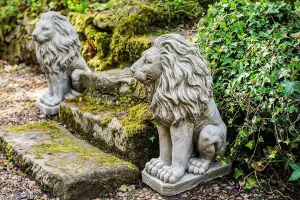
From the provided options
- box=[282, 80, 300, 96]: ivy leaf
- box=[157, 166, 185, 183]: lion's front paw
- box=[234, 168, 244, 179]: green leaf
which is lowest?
box=[234, 168, 244, 179]: green leaf

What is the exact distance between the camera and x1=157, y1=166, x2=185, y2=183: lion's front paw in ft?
12.4

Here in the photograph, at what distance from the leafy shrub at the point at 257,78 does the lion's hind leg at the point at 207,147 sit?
4.5 inches

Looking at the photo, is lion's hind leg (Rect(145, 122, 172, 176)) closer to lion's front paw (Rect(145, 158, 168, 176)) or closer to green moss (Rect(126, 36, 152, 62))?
lion's front paw (Rect(145, 158, 168, 176))

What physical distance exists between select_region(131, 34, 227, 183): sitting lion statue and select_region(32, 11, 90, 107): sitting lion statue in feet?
6.91

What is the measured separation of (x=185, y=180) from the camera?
3848 mm

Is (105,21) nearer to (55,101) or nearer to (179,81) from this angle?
(55,101)

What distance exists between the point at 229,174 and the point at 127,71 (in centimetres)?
178

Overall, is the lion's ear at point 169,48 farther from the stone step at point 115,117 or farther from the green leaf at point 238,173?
the green leaf at point 238,173

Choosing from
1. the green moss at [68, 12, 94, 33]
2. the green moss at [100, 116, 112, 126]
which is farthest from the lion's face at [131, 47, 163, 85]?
the green moss at [68, 12, 94, 33]

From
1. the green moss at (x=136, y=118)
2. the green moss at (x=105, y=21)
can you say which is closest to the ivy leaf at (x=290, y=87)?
the green moss at (x=136, y=118)

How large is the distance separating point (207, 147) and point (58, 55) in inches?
98.9

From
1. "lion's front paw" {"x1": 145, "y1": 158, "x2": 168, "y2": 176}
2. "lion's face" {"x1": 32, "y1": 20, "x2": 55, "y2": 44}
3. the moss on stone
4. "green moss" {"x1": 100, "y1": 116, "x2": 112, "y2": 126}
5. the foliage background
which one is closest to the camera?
"lion's front paw" {"x1": 145, "y1": 158, "x2": 168, "y2": 176}

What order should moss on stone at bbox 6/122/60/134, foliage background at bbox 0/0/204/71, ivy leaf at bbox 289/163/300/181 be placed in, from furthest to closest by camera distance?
foliage background at bbox 0/0/204/71 → moss on stone at bbox 6/122/60/134 → ivy leaf at bbox 289/163/300/181

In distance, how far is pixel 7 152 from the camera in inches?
185
